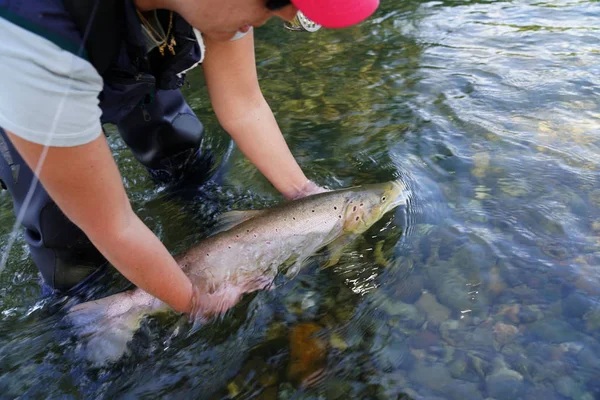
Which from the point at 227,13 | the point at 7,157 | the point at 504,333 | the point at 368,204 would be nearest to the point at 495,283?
the point at 504,333

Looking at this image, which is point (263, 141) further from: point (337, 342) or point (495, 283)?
point (495, 283)

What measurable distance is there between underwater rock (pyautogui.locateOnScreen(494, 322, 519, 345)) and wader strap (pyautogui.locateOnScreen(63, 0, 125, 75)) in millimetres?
1880

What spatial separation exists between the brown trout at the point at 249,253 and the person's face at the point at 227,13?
122 centimetres

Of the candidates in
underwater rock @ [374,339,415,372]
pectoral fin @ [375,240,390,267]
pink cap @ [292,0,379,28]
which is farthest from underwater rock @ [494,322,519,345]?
pink cap @ [292,0,379,28]

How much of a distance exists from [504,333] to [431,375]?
38 cm

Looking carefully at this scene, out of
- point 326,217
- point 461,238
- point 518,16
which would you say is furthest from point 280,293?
point 518,16

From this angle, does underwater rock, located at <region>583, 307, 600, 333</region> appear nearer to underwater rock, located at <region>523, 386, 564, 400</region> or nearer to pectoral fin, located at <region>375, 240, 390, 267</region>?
underwater rock, located at <region>523, 386, 564, 400</region>

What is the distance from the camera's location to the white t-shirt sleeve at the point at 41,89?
1.40 meters

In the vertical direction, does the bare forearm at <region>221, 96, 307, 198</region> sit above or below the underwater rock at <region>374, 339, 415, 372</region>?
above

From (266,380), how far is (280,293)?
523 millimetres

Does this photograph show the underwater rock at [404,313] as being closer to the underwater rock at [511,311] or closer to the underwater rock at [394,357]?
the underwater rock at [394,357]

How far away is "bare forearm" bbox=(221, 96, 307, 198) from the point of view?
269cm

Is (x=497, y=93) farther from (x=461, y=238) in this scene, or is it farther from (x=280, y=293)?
(x=280, y=293)

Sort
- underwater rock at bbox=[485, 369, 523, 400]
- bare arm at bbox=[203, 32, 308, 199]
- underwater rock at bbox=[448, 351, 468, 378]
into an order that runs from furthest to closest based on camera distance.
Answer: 1. bare arm at bbox=[203, 32, 308, 199]
2. underwater rock at bbox=[448, 351, 468, 378]
3. underwater rock at bbox=[485, 369, 523, 400]
